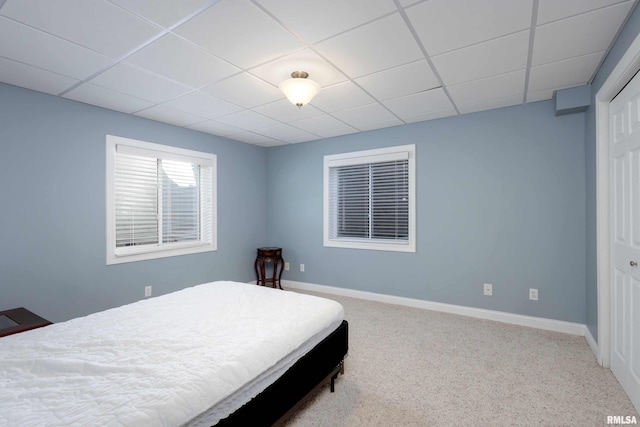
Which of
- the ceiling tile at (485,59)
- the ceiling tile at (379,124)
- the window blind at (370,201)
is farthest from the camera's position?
the window blind at (370,201)

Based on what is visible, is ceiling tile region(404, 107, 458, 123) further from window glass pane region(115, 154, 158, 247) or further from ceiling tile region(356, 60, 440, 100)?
window glass pane region(115, 154, 158, 247)

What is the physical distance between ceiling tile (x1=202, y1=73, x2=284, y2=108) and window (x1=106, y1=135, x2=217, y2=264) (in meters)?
1.36

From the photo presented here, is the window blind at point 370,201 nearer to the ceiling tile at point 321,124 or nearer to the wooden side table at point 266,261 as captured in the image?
the ceiling tile at point 321,124

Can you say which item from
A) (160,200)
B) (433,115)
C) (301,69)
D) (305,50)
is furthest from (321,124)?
(160,200)

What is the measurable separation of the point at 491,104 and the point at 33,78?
4298mm

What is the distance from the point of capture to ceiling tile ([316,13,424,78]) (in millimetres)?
1843

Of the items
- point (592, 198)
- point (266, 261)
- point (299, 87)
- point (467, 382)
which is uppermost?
point (299, 87)

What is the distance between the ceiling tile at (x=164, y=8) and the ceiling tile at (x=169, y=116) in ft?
5.16

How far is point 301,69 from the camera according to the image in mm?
2352

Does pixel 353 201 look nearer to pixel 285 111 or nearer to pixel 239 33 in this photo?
pixel 285 111

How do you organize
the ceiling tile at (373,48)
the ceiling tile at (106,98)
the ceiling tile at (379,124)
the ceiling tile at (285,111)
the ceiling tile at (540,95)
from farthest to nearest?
the ceiling tile at (379,124)
the ceiling tile at (285,111)
the ceiling tile at (540,95)
the ceiling tile at (106,98)
the ceiling tile at (373,48)

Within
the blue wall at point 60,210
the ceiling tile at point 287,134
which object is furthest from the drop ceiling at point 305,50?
the ceiling tile at point 287,134

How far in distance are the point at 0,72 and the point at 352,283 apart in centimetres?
421

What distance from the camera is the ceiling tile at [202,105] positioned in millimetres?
2889
